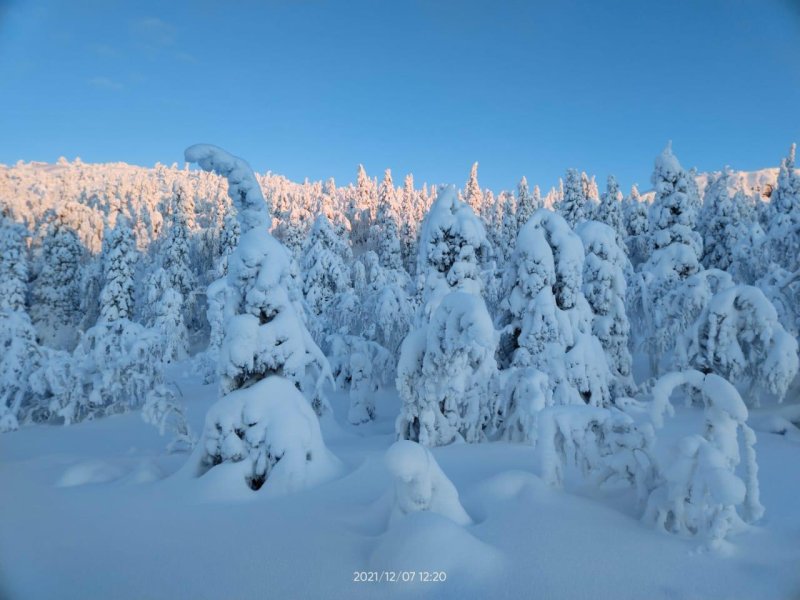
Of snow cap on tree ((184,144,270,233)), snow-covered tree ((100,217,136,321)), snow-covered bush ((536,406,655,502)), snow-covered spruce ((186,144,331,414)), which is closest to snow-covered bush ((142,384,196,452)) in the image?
snow-covered spruce ((186,144,331,414))

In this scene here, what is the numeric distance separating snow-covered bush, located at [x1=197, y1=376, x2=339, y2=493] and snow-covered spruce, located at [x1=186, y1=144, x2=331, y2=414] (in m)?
0.54

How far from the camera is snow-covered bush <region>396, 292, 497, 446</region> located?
10547 mm

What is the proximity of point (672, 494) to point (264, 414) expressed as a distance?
6086mm

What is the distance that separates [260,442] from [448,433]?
17.5 feet

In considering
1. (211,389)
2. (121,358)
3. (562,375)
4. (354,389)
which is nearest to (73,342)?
(211,389)

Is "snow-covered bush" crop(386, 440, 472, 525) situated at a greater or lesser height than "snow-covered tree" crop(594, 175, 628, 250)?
lesser

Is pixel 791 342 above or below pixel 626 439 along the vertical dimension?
above

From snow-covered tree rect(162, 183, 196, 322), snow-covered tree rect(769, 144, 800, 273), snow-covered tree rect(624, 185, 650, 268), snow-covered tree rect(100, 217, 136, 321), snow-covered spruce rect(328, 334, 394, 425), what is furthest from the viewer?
snow-covered tree rect(162, 183, 196, 322)

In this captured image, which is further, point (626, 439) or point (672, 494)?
point (626, 439)

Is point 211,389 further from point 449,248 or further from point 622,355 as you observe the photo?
point 622,355

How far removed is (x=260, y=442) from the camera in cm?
744

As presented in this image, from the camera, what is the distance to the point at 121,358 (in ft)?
57.9
